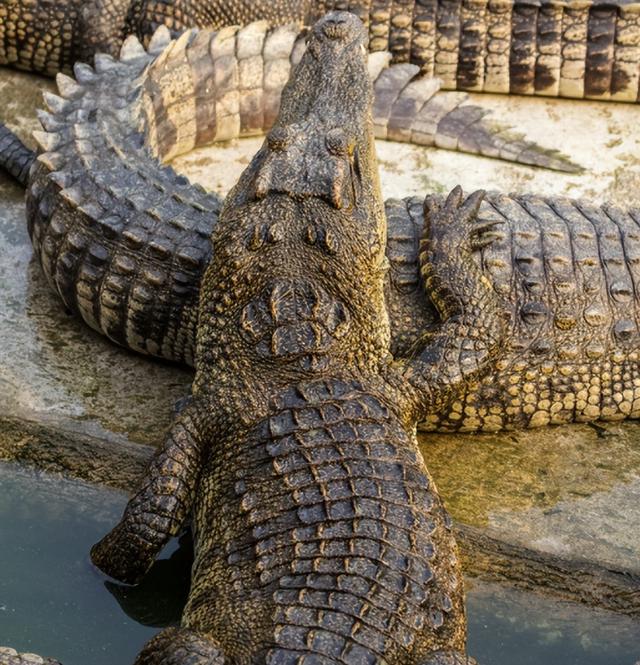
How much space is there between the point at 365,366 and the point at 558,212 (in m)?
1.13

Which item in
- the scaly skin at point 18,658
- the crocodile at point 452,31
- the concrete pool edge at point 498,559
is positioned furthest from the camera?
the crocodile at point 452,31

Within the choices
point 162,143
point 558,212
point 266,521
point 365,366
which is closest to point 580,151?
point 558,212

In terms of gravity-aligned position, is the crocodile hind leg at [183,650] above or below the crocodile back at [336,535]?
below

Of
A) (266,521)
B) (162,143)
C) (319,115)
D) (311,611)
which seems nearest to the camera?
(311,611)

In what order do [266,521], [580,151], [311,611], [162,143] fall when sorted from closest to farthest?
[311,611] < [266,521] < [162,143] < [580,151]

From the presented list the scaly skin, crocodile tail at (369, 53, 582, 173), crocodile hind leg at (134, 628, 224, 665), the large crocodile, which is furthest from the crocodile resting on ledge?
crocodile tail at (369, 53, 582, 173)

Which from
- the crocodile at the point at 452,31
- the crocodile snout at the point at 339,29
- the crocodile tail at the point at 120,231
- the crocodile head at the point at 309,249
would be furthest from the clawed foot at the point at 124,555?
the crocodile at the point at 452,31

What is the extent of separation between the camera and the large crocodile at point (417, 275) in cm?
444

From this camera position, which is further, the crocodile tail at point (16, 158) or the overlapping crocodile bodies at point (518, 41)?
the overlapping crocodile bodies at point (518, 41)

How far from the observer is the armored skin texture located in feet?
10.8

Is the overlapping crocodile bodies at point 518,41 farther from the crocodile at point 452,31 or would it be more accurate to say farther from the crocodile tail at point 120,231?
the crocodile tail at point 120,231

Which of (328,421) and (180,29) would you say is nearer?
(328,421)

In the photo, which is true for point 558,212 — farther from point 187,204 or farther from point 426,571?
point 426,571

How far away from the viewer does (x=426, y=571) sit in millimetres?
3377
